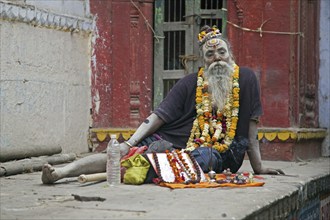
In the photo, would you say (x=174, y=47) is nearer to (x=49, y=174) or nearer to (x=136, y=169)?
(x=136, y=169)

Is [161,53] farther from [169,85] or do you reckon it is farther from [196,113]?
[196,113]

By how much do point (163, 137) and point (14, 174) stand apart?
1397 mm

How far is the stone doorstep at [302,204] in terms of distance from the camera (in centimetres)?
400

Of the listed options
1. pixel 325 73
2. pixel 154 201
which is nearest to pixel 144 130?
pixel 154 201

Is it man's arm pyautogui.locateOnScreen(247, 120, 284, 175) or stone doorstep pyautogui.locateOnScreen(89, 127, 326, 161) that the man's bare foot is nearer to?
man's arm pyautogui.locateOnScreen(247, 120, 284, 175)

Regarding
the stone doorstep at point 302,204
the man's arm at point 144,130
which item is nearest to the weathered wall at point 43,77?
the man's arm at point 144,130

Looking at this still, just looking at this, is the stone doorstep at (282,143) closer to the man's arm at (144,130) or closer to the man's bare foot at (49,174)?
the man's arm at (144,130)

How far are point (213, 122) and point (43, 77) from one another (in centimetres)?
276

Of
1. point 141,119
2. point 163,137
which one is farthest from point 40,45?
point 163,137

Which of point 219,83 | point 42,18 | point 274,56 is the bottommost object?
point 219,83

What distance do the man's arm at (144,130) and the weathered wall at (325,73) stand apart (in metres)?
3.72

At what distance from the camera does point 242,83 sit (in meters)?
5.70

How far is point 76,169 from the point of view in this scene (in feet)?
16.6

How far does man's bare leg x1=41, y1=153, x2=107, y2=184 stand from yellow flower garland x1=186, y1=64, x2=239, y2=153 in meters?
0.72
